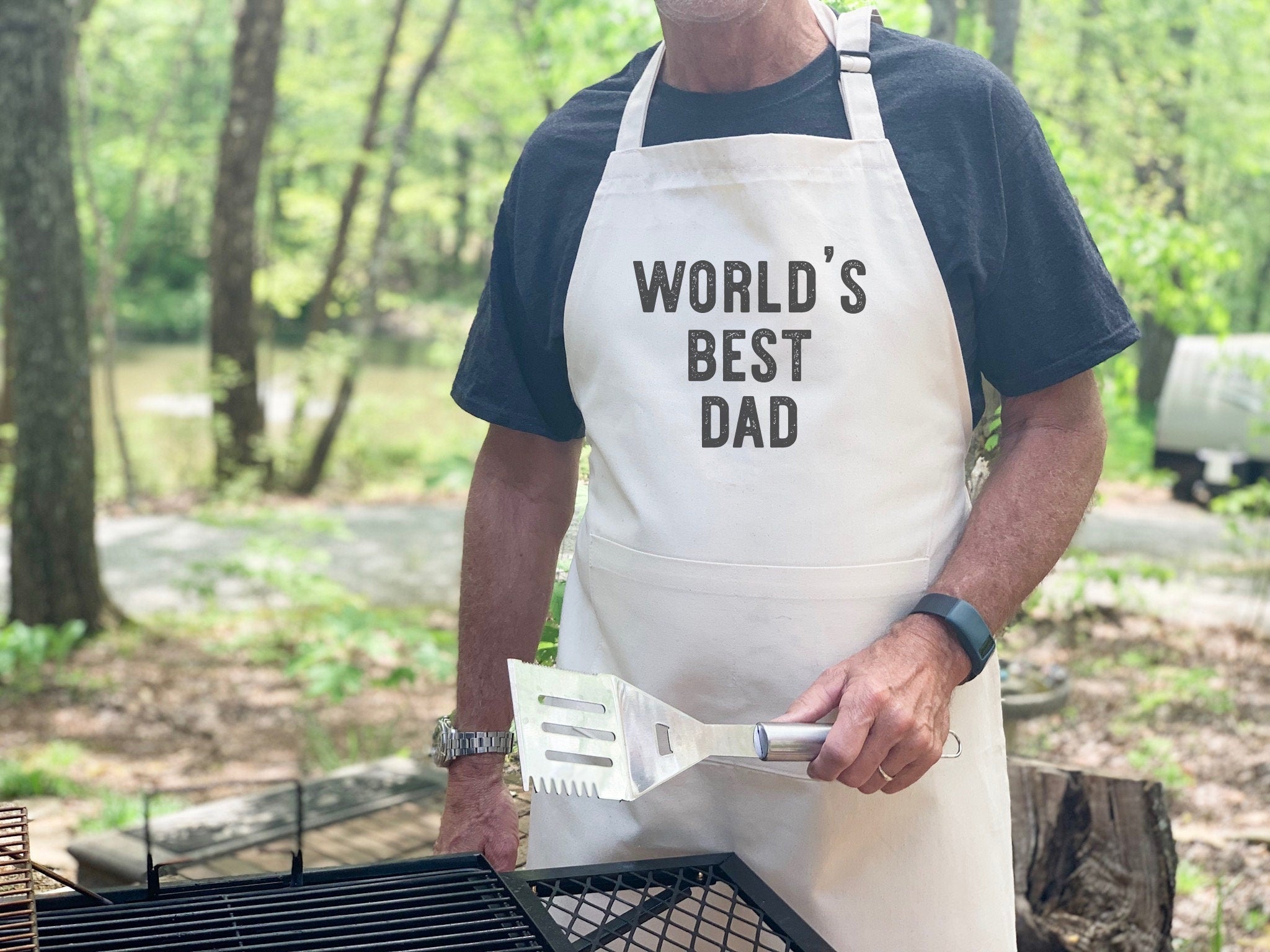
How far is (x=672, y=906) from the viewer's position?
1096 millimetres

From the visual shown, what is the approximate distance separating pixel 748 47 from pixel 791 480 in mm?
481

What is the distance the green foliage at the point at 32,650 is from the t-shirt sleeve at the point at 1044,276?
197 inches

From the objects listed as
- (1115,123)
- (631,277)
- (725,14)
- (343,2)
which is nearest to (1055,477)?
(631,277)

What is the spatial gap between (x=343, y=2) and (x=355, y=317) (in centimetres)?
438

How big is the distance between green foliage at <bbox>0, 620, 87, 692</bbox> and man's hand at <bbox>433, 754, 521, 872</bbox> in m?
4.38

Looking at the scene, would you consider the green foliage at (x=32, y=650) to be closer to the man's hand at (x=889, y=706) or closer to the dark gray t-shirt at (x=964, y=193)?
the dark gray t-shirt at (x=964, y=193)

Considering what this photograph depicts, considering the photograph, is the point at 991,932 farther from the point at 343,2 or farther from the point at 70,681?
the point at 343,2

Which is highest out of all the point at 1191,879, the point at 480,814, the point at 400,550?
the point at 480,814

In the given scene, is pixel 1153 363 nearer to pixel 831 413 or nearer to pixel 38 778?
pixel 38 778

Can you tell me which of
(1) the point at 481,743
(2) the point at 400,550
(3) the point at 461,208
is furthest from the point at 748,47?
(3) the point at 461,208

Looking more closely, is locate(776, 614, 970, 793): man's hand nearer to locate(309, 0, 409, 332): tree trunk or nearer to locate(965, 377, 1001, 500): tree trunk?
locate(965, 377, 1001, 500): tree trunk

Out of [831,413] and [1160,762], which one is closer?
[831,413]

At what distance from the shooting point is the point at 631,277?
1314mm

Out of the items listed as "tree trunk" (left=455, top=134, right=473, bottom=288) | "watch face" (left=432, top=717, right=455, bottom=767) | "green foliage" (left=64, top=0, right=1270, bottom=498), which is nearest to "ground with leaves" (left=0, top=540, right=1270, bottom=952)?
"green foliage" (left=64, top=0, right=1270, bottom=498)
